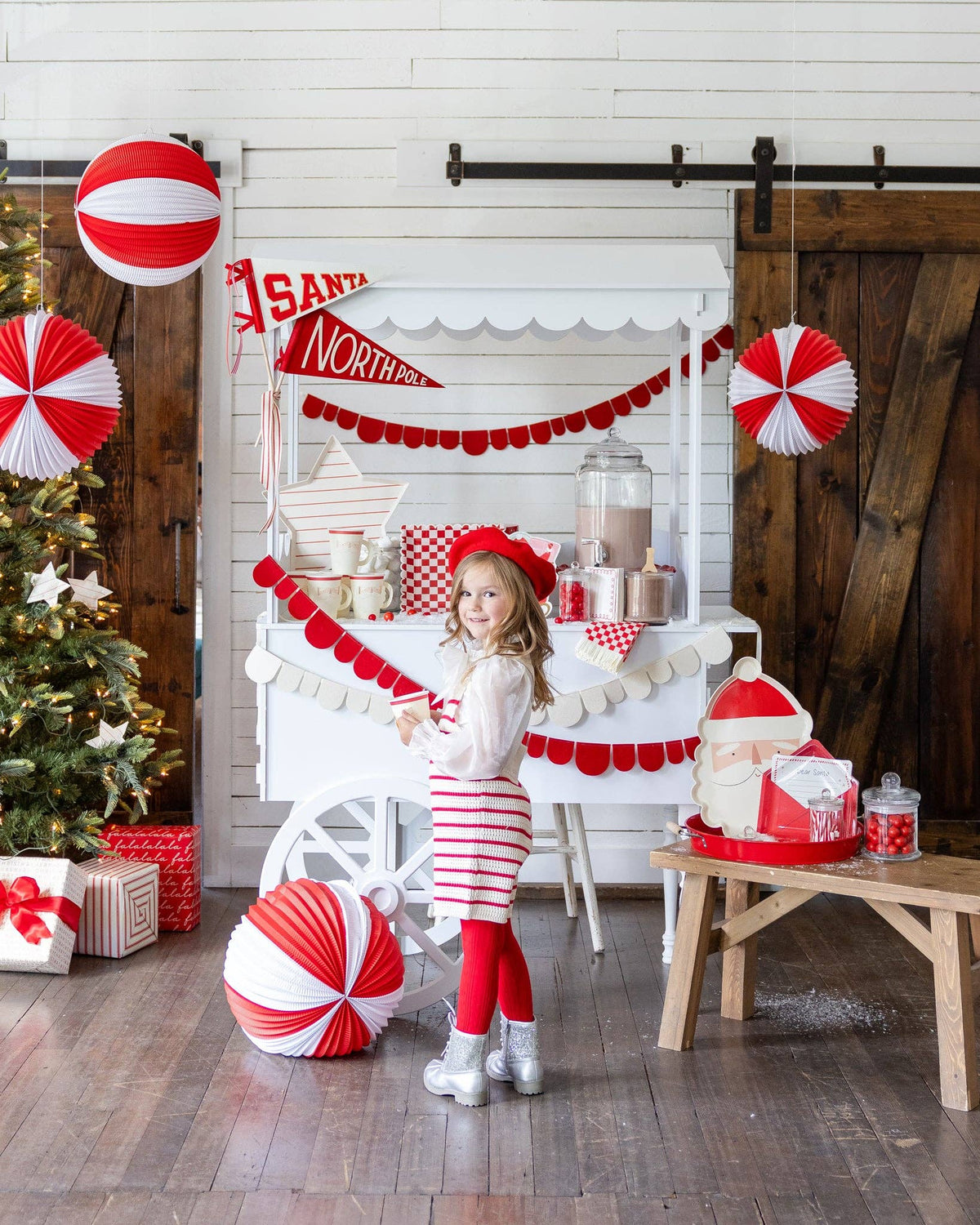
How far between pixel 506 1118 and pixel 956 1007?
0.96 meters

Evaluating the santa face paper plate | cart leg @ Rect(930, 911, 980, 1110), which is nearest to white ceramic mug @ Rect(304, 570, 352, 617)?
the santa face paper plate

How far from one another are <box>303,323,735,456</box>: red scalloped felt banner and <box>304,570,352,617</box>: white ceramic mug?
0.89 meters

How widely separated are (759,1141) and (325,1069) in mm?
969

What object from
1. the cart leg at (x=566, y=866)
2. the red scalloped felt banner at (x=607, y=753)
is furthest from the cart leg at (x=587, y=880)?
the red scalloped felt banner at (x=607, y=753)

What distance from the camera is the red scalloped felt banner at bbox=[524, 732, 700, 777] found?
345 cm

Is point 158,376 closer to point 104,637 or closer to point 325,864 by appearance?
point 104,637

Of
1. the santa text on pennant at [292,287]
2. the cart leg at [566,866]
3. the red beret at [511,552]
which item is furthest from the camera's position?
the cart leg at [566,866]

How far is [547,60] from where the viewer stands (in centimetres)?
422

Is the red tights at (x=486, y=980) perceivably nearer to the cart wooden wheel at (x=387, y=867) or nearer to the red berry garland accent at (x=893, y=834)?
the cart wooden wheel at (x=387, y=867)

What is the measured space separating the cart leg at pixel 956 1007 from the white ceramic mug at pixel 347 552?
1.78 m

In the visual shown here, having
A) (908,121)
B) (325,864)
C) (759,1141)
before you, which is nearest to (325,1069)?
(759,1141)

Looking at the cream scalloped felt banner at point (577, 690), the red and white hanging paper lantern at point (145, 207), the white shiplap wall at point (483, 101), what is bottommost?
the cream scalloped felt banner at point (577, 690)

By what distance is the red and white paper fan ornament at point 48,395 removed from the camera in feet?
10.4

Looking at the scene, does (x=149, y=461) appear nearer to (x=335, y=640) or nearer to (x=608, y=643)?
(x=335, y=640)
